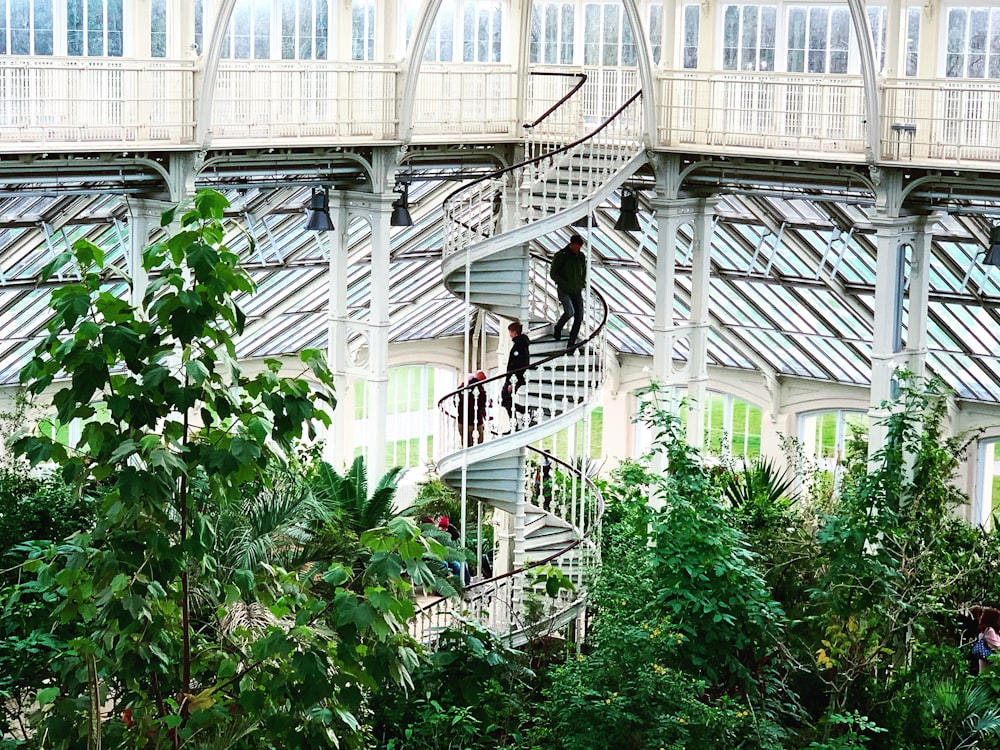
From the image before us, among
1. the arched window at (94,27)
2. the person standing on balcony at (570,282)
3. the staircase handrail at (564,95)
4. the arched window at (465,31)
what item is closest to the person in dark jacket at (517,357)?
the person standing on balcony at (570,282)

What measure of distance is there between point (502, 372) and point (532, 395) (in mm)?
1981

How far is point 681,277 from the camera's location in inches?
1022

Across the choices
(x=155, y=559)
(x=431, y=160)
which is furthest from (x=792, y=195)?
(x=155, y=559)

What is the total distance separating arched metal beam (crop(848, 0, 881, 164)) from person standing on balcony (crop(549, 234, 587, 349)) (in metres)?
3.26

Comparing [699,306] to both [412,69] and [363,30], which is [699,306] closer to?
[412,69]

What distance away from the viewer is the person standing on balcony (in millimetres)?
18656

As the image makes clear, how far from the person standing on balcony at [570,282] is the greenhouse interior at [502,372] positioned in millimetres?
39

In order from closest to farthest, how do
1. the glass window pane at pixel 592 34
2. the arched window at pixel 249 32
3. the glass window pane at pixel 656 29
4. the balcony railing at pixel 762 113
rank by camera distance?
the balcony railing at pixel 762 113
the arched window at pixel 249 32
the glass window pane at pixel 656 29
the glass window pane at pixel 592 34

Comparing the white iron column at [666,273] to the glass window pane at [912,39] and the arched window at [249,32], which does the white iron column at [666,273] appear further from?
the arched window at [249,32]

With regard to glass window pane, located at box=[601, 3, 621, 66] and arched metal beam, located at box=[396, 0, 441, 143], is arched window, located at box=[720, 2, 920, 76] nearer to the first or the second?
glass window pane, located at box=[601, 3, 621, 66]

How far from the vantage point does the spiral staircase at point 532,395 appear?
17.6m

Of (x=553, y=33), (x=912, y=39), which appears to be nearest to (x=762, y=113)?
(x=912, y=39)

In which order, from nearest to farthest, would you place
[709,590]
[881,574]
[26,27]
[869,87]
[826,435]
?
[881,574] < [709,590] < [26,27] < [869,87] < [826,435]

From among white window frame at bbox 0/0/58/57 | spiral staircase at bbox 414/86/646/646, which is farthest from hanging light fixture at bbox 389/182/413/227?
white window frame at bbox 0/0/58/57
